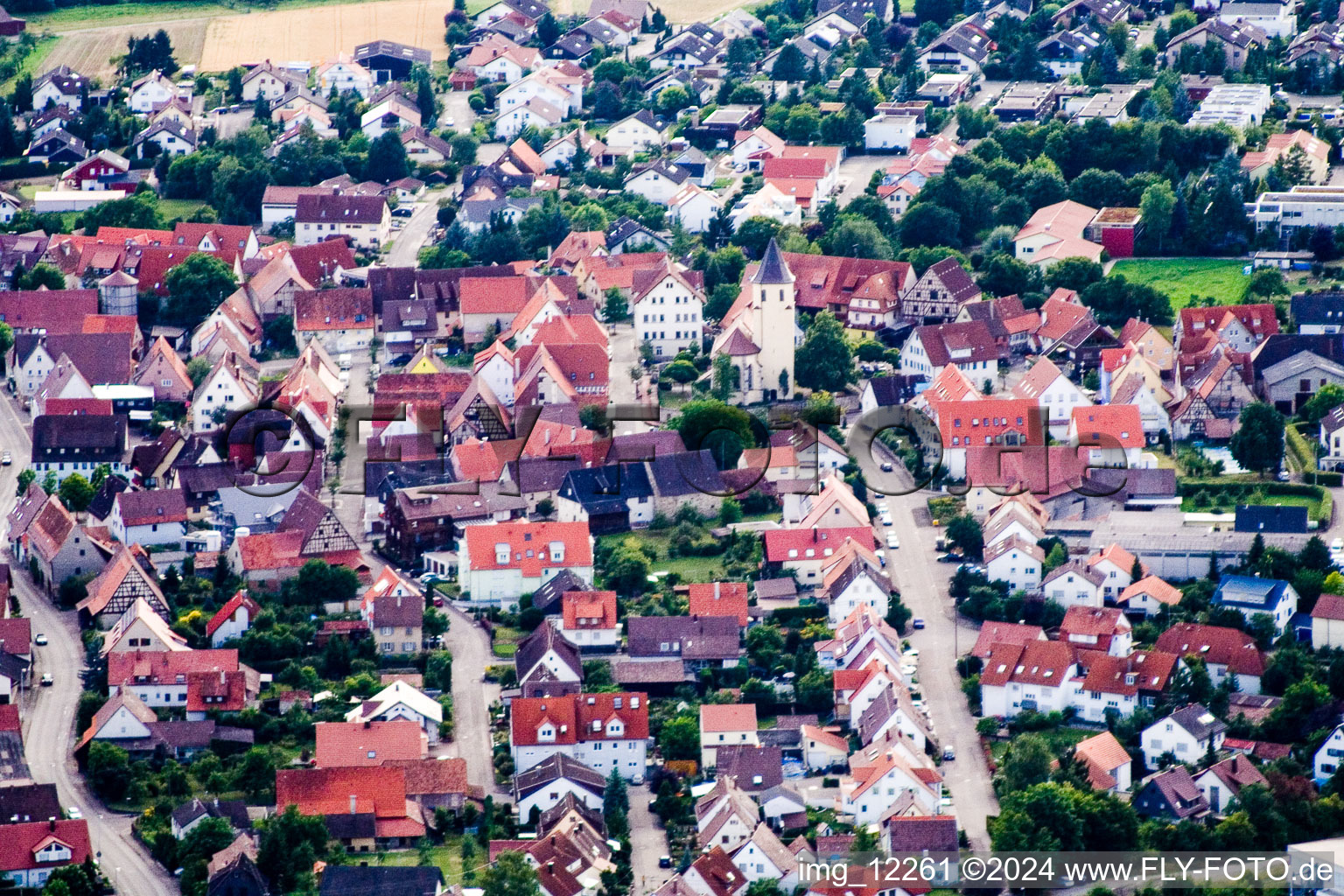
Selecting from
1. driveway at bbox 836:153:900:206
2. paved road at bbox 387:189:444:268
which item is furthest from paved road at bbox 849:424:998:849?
driveway at bbox 836:153:900:206

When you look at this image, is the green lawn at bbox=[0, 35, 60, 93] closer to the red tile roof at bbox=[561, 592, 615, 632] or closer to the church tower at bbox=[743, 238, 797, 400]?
the church tower at bbox=[743, 238, 797, 400]

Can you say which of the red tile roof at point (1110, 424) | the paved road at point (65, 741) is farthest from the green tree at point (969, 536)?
the paved road at point (65, 741)

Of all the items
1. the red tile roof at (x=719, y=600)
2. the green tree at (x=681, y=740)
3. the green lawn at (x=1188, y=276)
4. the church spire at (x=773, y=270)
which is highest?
the church spire at (x=773, y=270)

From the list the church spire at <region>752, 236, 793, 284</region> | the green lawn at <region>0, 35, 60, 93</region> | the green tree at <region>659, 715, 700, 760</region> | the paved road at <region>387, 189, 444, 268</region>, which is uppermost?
the church spire at <region>752, 236, 793, 284</region>

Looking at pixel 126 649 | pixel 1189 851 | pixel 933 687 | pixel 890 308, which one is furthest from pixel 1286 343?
pixel 126 649

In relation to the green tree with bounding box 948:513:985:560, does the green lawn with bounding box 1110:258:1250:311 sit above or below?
below

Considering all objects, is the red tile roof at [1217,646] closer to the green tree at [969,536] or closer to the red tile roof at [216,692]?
the green tree at [969,536]

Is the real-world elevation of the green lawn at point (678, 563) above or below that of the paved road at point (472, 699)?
above
